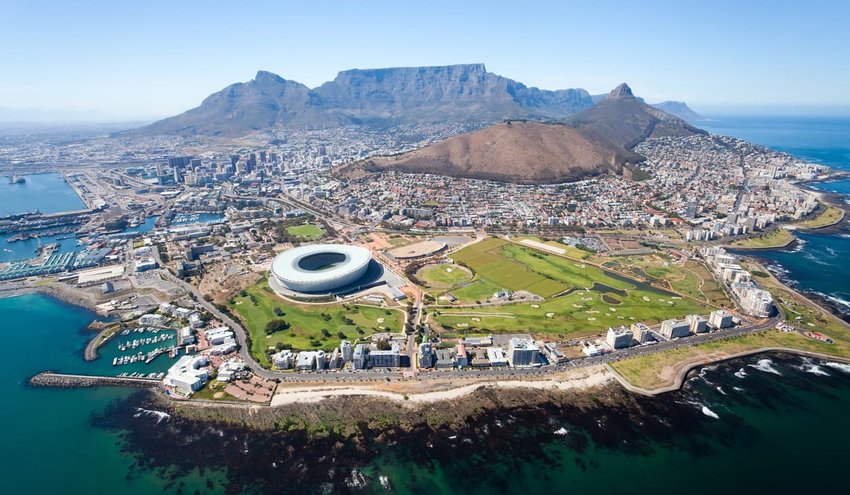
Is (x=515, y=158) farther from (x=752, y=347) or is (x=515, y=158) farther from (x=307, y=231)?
(x=752, y=347)

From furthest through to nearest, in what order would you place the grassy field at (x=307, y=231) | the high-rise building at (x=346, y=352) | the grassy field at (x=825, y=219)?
the grassy field at (x=825, y=219) < the grassy field at (x=307, y=231) < the high-rise building at (x=346, y=352)

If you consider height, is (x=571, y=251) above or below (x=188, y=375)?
above

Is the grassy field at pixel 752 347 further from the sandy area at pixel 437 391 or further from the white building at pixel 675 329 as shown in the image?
the sandy area at pixel 437 391

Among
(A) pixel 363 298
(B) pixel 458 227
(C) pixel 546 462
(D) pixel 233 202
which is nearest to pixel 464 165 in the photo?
(B) pixel 458 227

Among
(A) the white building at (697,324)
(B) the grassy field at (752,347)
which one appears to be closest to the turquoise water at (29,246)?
(B) the grassy field at (752,347)

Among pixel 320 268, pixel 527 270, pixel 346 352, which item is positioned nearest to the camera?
pixel 346 352

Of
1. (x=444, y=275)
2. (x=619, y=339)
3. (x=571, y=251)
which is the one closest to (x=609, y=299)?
(x=619, y=339)
